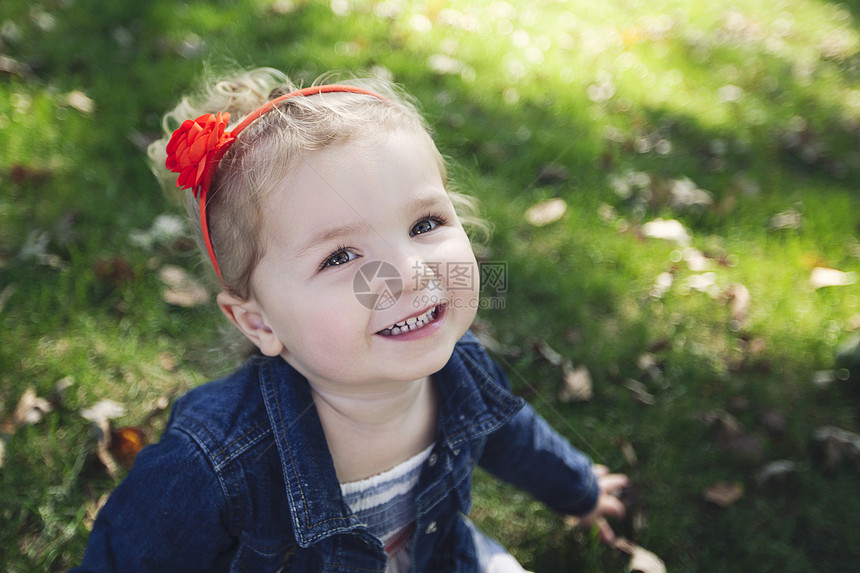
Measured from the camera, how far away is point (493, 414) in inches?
64.0

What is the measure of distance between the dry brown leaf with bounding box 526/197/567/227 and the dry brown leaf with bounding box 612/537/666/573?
1483 mm

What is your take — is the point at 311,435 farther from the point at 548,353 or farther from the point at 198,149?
the point at 548,353

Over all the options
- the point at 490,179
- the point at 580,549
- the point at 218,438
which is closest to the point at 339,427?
the point at 218,438

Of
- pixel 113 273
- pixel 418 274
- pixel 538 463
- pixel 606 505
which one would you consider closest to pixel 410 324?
pixel 418 274

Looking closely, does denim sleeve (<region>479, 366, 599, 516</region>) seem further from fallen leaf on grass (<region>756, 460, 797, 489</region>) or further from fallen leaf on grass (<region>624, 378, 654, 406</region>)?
fallen leaf on grass (<region>756, 460, 797, 489</region>)

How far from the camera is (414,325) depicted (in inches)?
51.5

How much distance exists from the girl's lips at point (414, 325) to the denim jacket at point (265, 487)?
32 cm

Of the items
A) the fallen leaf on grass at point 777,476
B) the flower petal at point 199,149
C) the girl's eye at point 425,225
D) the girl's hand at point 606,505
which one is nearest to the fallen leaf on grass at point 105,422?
the flower petal at point 199,149

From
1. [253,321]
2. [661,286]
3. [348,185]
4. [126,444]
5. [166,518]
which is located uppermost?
[348,185]

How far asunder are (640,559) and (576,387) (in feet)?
2.18

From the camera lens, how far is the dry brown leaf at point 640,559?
1805mm

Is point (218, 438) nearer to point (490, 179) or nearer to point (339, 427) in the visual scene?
point (339, 427)

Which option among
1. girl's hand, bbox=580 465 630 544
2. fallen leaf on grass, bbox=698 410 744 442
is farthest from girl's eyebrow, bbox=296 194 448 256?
fallen leaf on grass, bbox=698 410 744 442

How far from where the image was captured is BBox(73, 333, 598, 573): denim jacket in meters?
1.30
